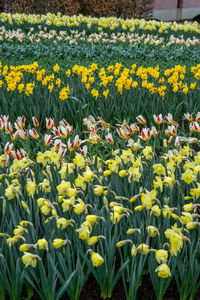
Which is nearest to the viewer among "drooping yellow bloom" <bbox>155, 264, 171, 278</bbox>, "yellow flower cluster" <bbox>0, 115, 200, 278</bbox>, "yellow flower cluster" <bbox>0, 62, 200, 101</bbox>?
"drooping yellow bloom" <bbox>155, 264, 171, 278</bbox>

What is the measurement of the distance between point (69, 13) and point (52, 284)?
44.7 ft

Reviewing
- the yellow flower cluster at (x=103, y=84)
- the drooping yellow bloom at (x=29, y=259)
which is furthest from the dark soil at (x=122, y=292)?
the yellow flower cluster at (x=103, y=84)

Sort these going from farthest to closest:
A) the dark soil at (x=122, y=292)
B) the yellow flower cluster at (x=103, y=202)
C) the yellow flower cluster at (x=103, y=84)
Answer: the yellow flower cluster at (x=103, y=84) < the dark soil at (x=122, y=292) < the yellow flower cluster at (x=103, y=202)

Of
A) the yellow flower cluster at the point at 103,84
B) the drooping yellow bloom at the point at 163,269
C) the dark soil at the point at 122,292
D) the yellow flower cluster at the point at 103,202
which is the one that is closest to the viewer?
the drooping yellow bloom at the point at 163,269

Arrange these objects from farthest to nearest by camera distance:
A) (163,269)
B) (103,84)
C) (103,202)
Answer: (103,84) → (103,202) → (163,269)

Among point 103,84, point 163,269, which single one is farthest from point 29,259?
point 103,84

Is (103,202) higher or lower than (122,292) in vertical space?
higher

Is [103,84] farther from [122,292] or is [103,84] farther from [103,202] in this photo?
[122,292]

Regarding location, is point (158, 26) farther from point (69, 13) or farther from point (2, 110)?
point (2, 110)

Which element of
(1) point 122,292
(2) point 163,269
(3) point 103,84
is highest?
(3) point 103,84

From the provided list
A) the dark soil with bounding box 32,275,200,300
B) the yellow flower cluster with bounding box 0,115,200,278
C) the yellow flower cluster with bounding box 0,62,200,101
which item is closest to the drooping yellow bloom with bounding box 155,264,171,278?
the yellow flower cluster with bounding box 0,115,200,278

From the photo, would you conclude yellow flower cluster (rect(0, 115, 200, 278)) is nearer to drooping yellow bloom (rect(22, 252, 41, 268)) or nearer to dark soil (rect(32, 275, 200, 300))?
drooping yellow bloom (rect(22, 252, 41, 268))

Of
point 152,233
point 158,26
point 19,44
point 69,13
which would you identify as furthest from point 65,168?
point 69,13

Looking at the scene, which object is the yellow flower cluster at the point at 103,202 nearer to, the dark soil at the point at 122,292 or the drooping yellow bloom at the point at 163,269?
the drooping yellow bloom at the point at 163,269
